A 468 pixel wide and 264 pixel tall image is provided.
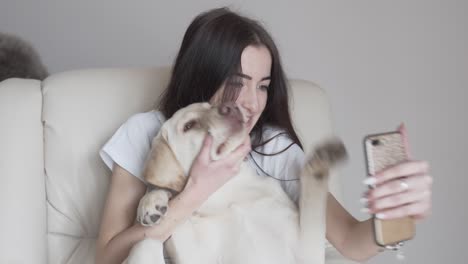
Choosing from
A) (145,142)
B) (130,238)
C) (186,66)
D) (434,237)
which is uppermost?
(186,66)

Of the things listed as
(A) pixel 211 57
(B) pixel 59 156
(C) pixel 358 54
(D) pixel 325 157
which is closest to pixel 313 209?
(D) pixel 325 157

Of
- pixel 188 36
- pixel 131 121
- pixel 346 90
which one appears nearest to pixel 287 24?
pixel 346 90

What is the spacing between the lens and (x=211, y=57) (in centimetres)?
132

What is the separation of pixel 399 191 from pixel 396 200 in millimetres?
17

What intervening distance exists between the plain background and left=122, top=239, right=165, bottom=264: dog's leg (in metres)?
1.19

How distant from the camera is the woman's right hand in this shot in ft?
3.59

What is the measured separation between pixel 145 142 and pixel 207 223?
1.01 ft

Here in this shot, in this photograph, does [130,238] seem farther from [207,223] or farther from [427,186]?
[427,186]

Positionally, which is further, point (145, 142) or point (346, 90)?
point (346, 90)

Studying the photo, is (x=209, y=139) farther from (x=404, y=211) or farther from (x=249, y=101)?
(x=404, y=211)

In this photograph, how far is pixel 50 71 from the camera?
216cm

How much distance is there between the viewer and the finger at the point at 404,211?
39.6 inches

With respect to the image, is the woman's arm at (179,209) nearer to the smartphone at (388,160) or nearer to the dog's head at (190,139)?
the dog's head at (190,139)

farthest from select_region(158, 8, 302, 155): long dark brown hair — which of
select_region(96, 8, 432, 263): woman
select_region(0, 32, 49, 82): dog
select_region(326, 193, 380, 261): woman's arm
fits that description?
select_region(0, 32, 49, 82): dog
